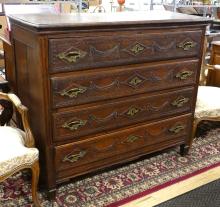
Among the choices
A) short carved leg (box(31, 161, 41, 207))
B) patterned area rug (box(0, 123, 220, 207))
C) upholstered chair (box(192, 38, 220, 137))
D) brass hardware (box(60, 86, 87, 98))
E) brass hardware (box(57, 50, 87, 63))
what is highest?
brass hardware (box(57, 50, 87, 63))

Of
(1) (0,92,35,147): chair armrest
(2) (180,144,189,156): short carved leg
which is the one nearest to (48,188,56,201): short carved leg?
(1) (0,92,35,147): chair armrest

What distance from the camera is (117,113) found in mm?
1915

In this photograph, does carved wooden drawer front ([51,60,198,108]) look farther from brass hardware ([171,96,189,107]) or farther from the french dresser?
brass hardware ([171,96,189,107])

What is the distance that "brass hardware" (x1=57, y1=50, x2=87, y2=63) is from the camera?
62.1 inches

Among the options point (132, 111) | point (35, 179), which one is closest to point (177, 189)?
point (132, 111)

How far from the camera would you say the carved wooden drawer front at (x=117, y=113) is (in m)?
1.74

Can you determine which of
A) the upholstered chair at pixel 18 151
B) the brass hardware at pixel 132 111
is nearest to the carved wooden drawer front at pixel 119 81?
the brass hardware at pixel 132 111

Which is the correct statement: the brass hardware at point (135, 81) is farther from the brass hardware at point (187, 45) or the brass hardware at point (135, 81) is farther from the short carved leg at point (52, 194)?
the short carved leg at point (52, 194)

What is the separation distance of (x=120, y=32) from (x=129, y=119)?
0.57 m

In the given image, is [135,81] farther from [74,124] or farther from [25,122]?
[25,122]

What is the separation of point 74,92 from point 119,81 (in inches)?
11.8

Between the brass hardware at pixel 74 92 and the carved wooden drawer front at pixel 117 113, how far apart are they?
98 millimetres

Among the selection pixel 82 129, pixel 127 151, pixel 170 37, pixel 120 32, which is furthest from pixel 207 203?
pixel 120 32

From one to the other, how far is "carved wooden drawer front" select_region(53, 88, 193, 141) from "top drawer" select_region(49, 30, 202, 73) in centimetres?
26
